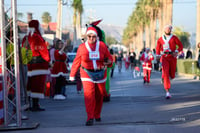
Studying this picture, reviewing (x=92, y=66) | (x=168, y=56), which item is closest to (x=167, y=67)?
(x=168, y=56)

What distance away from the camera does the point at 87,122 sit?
25.9 ft

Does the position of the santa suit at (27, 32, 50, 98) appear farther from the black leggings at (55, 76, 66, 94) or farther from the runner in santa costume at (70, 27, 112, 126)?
the black leggings at (55, 76, 66, 94)

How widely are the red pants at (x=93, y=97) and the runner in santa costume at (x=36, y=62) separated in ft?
6.86

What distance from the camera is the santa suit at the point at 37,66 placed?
9852 millimetres

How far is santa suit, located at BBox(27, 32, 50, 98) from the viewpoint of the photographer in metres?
9.85

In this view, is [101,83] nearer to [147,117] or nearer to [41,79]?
[147,117]

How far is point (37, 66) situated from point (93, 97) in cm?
250

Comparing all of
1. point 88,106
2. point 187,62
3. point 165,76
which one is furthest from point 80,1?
point 88,106

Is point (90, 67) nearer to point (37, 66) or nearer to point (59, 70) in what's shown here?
point (37, 66)

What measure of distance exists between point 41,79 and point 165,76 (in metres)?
3.92

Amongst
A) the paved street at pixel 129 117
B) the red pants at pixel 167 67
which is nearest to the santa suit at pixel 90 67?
the paved street at pixel 129 117

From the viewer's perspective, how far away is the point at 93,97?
8.04 meters

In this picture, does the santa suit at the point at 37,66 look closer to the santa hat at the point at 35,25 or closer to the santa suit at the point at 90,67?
the santa hat at the point at 35,25

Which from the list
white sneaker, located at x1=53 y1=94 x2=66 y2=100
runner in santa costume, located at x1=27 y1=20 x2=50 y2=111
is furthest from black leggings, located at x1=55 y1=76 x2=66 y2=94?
runner in santa costume, located at x1=27 y1=20 x2=50 y2=111
